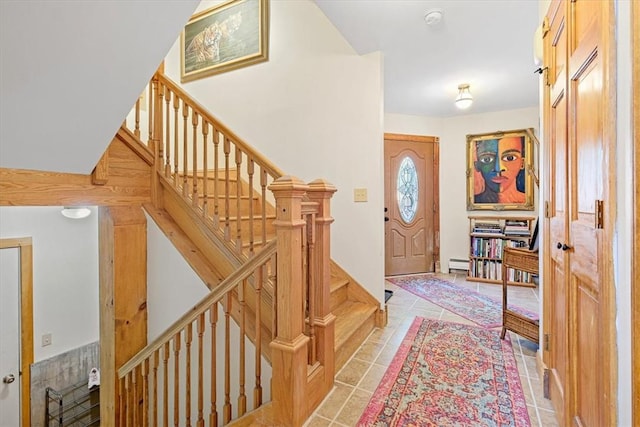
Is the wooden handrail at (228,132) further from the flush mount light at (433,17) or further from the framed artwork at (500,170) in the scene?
the framed artwork at (500,170)

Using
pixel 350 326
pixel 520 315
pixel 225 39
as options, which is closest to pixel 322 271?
pixel 350 326

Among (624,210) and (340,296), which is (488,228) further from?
(624,210)

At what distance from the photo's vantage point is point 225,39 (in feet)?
11.0

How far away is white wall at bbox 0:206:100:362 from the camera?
3268mm

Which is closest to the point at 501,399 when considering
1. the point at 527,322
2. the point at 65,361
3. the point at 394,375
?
the point at 394,375

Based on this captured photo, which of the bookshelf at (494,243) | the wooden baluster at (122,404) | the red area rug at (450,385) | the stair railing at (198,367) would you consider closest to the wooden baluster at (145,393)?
the stair railing at (198,367)

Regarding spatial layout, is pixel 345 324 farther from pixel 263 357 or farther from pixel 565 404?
pixel 565 404

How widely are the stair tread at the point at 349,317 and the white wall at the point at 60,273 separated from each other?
3.20 meters

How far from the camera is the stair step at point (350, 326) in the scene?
2.11m

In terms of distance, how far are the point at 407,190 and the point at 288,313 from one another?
3599mm

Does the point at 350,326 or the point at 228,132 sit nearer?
the point at 228,132

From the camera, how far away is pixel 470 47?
2805mm

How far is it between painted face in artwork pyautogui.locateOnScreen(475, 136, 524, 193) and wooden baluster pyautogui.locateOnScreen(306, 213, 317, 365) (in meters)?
3.76

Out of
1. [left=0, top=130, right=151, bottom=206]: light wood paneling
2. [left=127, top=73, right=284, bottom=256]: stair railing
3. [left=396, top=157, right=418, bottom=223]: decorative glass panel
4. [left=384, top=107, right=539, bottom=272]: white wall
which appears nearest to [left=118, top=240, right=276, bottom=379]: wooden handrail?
[left=127, top=73, right=284, bottom=256]: stair railing
